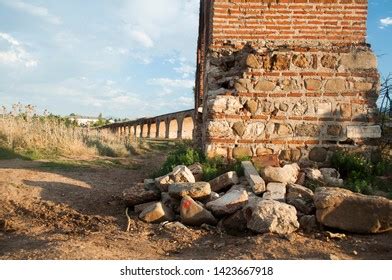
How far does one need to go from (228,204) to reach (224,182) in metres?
0.78

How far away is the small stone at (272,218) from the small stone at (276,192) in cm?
60

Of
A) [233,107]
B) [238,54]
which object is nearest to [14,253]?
[233,107]

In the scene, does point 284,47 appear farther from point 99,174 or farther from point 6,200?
point 6,200

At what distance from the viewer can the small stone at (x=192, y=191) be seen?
16.4 ft

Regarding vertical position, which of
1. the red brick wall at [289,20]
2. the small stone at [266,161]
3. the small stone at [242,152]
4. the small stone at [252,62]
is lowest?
the small stone at [266,161]

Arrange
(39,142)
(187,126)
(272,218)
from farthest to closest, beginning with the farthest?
(187,126), (39,142), (272,218)

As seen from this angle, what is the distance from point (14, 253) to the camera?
3.44 meters

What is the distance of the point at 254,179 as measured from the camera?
17.3 ft

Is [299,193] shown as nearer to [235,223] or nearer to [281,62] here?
[235,223]

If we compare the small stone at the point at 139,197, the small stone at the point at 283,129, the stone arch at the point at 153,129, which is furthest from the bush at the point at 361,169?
Answer: the stone arch at the point at 153,129

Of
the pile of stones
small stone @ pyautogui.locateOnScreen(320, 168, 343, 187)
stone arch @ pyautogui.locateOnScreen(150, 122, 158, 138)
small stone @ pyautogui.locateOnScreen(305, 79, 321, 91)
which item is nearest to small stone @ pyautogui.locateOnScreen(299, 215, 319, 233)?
the pile of stones

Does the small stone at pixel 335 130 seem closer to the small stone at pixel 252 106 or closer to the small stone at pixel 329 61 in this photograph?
the small stone at pixel 329 61

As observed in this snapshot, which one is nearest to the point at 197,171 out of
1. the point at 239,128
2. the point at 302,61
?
the point at 239,128

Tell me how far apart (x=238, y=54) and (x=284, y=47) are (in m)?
A: 0.83
